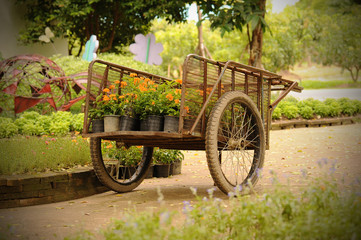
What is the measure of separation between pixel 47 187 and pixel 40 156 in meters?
0.49

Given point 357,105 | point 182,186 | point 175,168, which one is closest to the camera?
point 182,186

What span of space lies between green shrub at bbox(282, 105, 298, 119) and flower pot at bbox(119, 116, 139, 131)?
991 cm

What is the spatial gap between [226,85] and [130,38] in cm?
1469

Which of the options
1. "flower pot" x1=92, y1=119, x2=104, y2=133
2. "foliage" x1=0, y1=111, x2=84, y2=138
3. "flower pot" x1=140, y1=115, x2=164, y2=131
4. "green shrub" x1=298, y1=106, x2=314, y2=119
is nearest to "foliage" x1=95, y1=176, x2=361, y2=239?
"flower pot" x1=140, y1=115, x2=164, y2=131

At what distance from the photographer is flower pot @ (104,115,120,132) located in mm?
4188

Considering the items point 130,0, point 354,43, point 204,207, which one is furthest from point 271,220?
point 354,43

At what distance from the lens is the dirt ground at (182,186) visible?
10.9 ft

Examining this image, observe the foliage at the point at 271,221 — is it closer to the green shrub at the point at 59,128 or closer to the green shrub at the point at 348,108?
the green shrub at the point at 59,128

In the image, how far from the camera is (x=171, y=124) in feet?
13.0

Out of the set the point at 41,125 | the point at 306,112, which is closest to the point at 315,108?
the point at 306,112

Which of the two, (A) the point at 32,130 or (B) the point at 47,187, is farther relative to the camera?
(A) the point at 32,130

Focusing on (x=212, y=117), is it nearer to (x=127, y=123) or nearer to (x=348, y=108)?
(x=127, y=123)

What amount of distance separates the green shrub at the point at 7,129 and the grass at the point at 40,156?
8.31 feet

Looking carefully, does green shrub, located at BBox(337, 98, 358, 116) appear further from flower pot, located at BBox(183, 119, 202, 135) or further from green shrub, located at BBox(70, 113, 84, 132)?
flower pot, located at BBox(183, 119, 202, 135)
